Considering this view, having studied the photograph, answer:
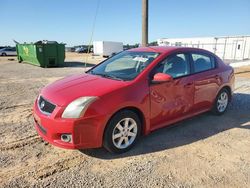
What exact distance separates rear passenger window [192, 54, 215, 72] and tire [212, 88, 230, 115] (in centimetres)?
71

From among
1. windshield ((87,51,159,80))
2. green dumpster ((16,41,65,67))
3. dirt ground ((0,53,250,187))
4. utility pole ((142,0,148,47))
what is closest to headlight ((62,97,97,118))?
dirt ground ((0,53,250,187))

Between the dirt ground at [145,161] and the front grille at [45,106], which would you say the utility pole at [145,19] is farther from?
the front grille at [45,106]

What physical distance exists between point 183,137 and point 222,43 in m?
33.2

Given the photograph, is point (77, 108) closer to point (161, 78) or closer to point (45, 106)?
point (45, 106)

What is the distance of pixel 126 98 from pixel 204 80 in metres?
2.05

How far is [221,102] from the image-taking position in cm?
557

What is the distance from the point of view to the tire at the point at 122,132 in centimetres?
354

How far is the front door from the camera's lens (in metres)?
4.03

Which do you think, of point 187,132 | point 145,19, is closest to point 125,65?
point 187,132

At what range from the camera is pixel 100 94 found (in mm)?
3449

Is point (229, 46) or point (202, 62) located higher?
point (202, 62)

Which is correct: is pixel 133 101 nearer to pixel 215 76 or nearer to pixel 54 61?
pixel 215 76

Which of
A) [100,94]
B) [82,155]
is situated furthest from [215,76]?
[82,155]

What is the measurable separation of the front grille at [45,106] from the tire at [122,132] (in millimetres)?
830
